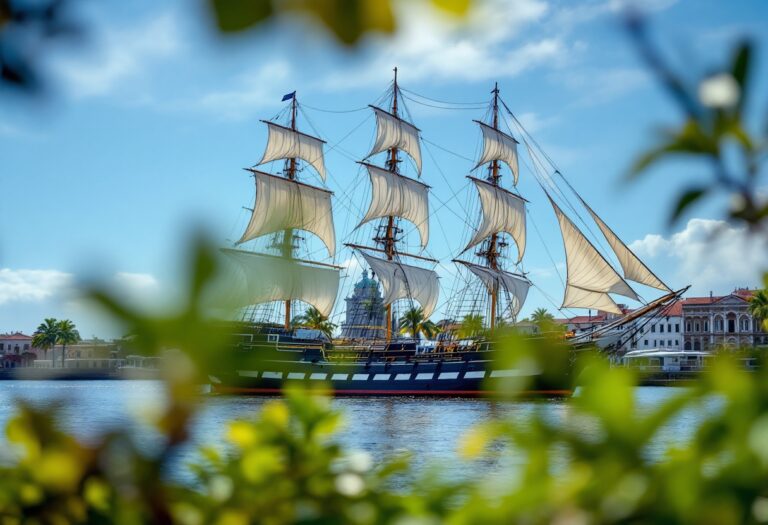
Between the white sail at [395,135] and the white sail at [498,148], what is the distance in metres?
6.55

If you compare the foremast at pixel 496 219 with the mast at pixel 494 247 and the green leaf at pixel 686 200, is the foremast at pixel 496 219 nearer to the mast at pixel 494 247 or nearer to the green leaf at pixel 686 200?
the mast at pixel 494 247

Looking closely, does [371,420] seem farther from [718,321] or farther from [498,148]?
[718,321]

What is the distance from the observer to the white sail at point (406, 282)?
2731 inches

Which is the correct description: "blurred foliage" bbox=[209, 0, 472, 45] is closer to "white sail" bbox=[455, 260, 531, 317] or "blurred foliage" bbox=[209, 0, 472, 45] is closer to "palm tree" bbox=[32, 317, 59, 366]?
"white sail" bbox=[455, 260, 531, 317]

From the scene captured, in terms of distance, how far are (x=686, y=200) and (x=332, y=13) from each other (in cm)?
60

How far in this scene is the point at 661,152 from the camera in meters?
1.05

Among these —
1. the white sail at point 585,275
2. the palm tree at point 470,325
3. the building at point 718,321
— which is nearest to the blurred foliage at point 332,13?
the palm tree at point 470,325

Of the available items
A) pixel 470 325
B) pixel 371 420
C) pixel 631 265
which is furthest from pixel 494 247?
pixel 470 325

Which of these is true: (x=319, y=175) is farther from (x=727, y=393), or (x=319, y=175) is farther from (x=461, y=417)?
(x=727, y=393)

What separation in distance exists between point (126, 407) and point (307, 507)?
45cm

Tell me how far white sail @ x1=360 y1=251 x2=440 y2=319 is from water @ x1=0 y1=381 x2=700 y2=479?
86.7 ft

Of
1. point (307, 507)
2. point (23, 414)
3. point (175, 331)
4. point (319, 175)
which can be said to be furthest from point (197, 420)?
point (319, 175)

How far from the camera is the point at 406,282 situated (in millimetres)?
70875

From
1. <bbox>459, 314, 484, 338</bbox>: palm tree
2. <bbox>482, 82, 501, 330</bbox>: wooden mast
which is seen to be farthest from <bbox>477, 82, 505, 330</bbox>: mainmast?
<bbox>459, 314, 484, 338</bbox>: palm tree
